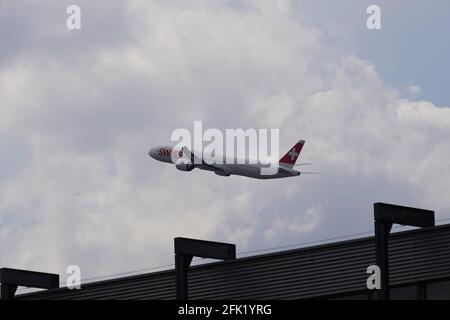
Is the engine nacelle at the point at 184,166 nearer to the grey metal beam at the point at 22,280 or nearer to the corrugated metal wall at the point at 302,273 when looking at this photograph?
the grey metal beam at the point at 22,280

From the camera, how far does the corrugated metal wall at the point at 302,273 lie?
58500 mm

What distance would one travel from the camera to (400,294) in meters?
59.6

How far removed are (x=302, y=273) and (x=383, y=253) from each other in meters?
6.63

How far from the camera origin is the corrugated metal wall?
58500 millimetres

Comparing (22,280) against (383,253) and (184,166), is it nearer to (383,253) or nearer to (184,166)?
(383,253)

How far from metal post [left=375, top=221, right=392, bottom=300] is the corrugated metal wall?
150 centimetres

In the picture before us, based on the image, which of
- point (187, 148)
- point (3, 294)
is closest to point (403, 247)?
point (3, 294)

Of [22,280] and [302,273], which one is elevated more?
[22,280]

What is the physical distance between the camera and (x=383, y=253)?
57.7 m

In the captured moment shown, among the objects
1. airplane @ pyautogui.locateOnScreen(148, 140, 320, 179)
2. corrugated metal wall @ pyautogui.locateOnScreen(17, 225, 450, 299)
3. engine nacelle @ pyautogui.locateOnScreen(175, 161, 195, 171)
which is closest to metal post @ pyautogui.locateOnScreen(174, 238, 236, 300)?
corrugated metal wall @ pyautogui.locateOnScreen(17, 225, 450, 299)

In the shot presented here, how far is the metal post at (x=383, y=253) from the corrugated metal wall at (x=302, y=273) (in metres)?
1.50

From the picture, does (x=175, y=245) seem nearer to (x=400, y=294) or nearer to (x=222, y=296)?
(x=222, y=296)

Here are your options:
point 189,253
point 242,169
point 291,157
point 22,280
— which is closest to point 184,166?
point 242,169

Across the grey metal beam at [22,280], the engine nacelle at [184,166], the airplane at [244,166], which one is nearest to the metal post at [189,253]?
the grey metal beam at [22,280]
